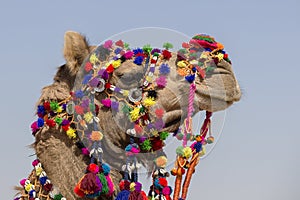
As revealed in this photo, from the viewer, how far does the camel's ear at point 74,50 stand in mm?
5059

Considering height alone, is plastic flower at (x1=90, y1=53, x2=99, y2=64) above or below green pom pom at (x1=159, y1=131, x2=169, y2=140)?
above

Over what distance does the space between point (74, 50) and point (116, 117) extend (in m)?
0.59

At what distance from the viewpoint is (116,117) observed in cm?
496

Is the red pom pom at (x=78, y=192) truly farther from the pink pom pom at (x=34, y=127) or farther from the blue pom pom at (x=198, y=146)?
the blue pom pom at (x=198, y=146)

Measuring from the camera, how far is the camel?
4953 millimetres

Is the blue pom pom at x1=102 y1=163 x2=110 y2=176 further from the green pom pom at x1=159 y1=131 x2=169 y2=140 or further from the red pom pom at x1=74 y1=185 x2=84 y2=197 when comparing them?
the green pom pom at x1=159 y1=131 x2=169 y2=140

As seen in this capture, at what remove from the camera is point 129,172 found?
493 centimetres

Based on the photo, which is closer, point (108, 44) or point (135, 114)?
point (135, 114)

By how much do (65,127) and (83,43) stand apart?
66 cm

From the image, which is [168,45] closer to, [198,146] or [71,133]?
[198,146]

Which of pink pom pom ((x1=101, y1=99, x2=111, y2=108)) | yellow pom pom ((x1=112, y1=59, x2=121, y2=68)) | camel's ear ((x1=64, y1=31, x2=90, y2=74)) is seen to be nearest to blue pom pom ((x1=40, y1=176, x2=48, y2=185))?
pink pom pom ((x1=101, y1=99, x2=111, y2=108))

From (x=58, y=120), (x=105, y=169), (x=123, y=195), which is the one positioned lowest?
(x=123, y=195)

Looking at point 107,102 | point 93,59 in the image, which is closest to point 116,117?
point 107,102

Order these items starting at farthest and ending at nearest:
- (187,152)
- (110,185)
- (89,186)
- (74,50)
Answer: (74,50), (187,152), (110,185), (89,186)
